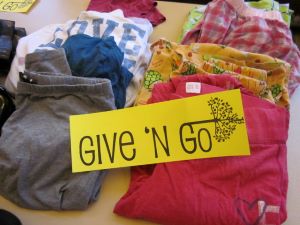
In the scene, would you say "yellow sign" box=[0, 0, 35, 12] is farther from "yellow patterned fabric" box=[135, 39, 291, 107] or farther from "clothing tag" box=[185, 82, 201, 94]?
"clothing tag" box=[185, 82, 201, 94]

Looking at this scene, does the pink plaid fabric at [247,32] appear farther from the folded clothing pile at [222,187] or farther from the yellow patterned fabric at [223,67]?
the folded clothing pile at [222,187]

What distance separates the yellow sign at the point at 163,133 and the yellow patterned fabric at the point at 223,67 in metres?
0.11

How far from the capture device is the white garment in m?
0.65

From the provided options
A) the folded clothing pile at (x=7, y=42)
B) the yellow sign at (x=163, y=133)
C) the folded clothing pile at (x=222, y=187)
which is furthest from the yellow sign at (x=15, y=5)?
the folded clothing pile at (x=222, y=187)

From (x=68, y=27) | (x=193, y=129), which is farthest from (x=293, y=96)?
(x=68, y=27)

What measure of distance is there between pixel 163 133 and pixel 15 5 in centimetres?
70

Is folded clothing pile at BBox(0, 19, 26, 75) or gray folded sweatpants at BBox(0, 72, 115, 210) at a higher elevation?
folded clothing pile at BBox(0, 19, 26, 75)

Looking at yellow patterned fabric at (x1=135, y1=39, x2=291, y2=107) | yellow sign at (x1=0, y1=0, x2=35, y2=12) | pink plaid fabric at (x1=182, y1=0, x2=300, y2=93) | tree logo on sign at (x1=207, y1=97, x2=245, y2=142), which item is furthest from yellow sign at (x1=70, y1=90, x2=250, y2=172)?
yellow sign at (x1=0, y1=0, x2=35, y2=12)

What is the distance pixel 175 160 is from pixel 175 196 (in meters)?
0.06

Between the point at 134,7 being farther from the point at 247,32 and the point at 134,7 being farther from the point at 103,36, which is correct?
the point at 247,32

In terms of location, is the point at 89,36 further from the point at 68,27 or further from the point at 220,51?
the point at 220,51

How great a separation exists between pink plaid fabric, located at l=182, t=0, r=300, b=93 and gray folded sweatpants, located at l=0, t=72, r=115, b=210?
0.31 meters

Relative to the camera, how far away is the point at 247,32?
69cm

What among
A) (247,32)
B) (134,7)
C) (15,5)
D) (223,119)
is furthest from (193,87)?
(15,5)
